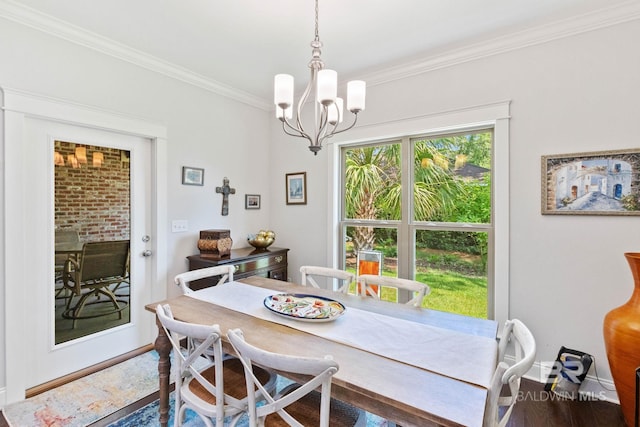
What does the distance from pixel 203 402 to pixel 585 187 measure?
2752 millimetres

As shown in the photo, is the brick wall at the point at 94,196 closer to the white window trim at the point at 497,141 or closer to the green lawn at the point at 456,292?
the white window trim at the point at 497,141

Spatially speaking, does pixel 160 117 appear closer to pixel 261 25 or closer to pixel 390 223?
pixel 261 25

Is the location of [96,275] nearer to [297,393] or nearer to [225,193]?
[225,193]

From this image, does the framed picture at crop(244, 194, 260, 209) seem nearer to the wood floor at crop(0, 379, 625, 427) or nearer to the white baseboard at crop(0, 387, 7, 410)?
the white baseboard at crop(0, 387, 7, 410)

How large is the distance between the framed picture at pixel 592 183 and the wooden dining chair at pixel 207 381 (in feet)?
7.66

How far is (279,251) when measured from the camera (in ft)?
11.4

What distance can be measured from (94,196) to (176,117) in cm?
103

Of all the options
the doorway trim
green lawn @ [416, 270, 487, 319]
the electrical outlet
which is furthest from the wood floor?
the electrical outlet

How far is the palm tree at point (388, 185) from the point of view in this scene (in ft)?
9.55

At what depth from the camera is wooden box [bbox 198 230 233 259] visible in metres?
2.98

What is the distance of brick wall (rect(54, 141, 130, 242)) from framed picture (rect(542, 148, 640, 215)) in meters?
3.46

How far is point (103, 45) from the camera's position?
243 centimetres

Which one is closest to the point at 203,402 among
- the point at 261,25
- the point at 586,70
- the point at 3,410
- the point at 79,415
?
the point at 79,415

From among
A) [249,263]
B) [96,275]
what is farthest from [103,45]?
[249,263]
